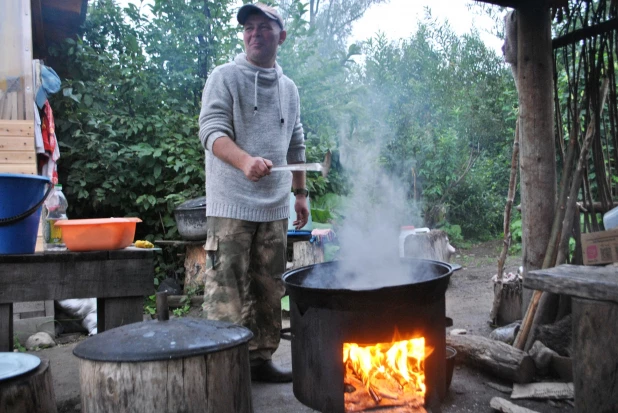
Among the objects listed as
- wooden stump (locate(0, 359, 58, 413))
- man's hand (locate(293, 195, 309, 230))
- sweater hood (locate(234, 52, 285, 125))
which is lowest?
wooden stump (locate(0, 359, 58, 413))

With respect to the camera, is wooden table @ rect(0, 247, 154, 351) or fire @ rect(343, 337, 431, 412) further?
wooden table @ rect(0, 247, 154, 351)

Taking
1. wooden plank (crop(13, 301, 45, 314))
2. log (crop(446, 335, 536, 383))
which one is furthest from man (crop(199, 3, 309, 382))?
wooden plank (crop(13, 301, 45, 314))

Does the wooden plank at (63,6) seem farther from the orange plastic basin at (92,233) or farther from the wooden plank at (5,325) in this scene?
the wooden plank at (5,325)

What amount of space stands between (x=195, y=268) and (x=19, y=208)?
3774 mm

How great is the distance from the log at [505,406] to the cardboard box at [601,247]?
2.95 feet

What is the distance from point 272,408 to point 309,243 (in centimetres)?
313

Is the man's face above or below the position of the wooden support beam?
below

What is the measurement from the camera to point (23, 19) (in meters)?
4.30

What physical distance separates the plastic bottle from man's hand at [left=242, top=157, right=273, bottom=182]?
1432 mm

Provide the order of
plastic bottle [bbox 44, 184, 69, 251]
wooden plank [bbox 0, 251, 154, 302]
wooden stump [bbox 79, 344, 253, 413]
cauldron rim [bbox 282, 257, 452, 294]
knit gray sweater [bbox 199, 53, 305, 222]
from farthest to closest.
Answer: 1. plastic bottle [bbox 44, 184, 69, 251]
2. knit gray sweater [bbox 199, 53, 305, 222]
3. wooden plank [bbox 0, 251, 154, 302]
4. cauldron rim [bbox 282, 257, 452, 294]
5. wooden stump [bbox 79, 344, 253, 413]

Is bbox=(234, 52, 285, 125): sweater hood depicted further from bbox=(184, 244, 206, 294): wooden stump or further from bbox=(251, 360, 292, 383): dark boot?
bbox=(184, 244, 206, 294): wooden stump

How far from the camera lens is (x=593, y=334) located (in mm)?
2203

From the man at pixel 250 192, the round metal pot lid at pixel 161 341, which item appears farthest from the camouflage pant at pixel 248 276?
the round metal pot lid at pixel 161 341

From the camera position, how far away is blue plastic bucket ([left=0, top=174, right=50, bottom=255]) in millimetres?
2551
